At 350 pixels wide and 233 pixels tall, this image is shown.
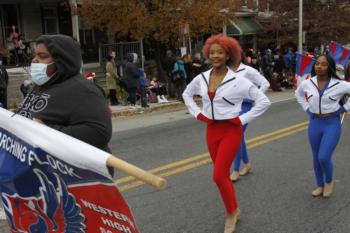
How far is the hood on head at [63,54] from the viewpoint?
263cm

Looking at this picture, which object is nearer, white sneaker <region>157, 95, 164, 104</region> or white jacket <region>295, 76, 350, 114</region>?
white jacket <region>295, 76, 350, 114</region>

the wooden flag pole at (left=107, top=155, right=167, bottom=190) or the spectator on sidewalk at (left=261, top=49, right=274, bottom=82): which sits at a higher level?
the wooden flag pole at (left=107, top=155, right=167, bottom=190)

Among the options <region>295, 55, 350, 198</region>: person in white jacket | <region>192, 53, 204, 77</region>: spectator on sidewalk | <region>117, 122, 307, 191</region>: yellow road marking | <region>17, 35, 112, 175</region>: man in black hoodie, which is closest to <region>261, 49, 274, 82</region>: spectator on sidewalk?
<region>192, 53, 204, 77</region>: spectator on sidewalk

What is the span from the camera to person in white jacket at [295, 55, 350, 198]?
5.25 meters

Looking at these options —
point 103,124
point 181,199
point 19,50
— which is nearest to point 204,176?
point 181,199

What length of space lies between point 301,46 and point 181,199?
23328mm

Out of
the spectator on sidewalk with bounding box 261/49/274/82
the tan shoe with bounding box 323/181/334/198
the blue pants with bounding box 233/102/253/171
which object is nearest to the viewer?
the tan shoe with bounding box 323/181/334/198

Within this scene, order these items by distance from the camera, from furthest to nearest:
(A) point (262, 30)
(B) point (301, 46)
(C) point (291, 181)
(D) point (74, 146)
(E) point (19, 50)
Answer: (A) point (262, 30), (B) point (301, 46), (E) point (19, 50), (C) point (291, 181), (D) point (74, 146)

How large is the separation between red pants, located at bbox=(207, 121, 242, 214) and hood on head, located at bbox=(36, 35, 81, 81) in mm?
2150

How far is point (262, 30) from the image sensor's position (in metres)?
31.4

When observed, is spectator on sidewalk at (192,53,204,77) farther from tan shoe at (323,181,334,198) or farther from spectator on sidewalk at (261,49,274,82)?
tan shoe at (323,181,334,198)

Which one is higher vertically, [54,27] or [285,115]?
[54,27]

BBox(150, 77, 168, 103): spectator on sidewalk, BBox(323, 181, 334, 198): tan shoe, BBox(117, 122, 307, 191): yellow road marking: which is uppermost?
BBox(323, 181, 334, 198): tan shoe

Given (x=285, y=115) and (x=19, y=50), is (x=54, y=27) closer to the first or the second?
(x=19, y=50)
